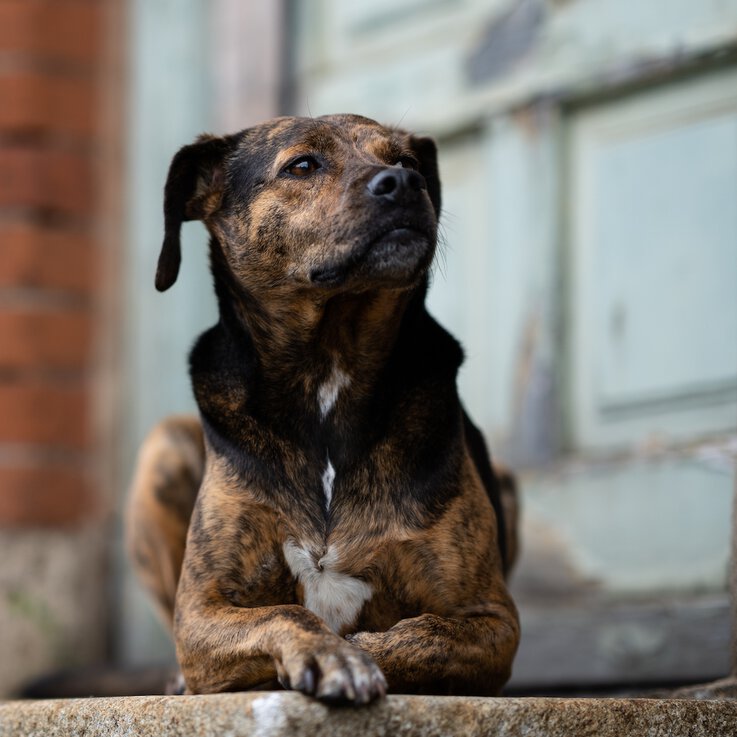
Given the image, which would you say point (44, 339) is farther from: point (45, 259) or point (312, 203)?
point (312, 203)

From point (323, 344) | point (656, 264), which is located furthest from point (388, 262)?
point (656, 264)

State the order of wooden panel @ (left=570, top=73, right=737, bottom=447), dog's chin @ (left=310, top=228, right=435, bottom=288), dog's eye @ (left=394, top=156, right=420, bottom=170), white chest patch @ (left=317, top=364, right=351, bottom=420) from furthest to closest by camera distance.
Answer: wooden panel @ (left=570, top=73, right=737, bottom=447), dog's eye @ (left=394, top=156, right=420, bottom=170), white chest patch @ (left=317, top=364, right=351, bottom=420), dog's chin @ (left=310, top=228, right=435, bottom=288)

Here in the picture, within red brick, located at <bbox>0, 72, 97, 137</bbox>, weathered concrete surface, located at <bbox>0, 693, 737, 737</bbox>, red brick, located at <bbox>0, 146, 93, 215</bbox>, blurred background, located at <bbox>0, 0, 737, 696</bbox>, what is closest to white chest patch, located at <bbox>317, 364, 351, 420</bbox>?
weathered concrete surface, located at <bbox>0, 693, 737, 737</bbox>

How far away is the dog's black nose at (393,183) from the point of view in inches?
116

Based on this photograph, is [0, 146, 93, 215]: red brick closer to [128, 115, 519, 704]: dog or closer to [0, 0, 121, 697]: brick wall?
[0, 0, 121, 697]: brick wall

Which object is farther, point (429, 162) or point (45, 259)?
point (45, 259)

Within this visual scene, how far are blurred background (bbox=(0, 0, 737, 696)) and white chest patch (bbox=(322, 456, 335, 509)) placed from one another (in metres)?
1.56

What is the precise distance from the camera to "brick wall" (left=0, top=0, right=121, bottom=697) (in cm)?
531

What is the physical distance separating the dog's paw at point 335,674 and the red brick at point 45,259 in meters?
3.44

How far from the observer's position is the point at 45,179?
18.3 feet

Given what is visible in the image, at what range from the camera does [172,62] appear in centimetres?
582

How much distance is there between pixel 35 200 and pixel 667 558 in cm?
302

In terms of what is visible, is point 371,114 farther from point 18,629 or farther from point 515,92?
point 18,629

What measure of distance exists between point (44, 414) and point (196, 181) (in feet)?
7.87
